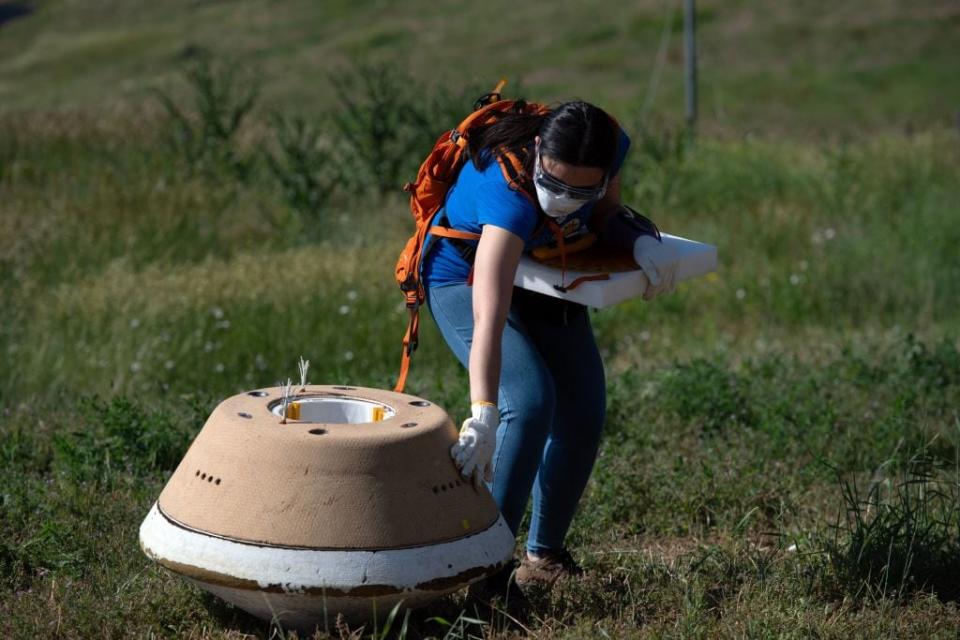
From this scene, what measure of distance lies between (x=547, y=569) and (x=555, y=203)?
48.9 inches

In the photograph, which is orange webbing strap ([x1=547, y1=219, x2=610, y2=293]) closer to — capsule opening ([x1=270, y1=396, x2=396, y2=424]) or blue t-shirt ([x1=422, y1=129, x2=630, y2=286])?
blue t-shirt ([x1=422, y1=129, x2=630, y2=286])

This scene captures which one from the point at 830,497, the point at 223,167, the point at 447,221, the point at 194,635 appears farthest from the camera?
the point at 223,167

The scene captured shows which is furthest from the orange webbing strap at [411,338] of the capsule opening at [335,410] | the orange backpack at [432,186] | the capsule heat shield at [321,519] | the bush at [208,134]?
the bush at [208,134]

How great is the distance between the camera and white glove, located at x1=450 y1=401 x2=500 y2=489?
344cm

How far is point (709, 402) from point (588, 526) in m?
1.44

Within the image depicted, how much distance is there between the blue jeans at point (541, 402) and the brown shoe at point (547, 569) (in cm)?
3

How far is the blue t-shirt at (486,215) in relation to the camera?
355cm

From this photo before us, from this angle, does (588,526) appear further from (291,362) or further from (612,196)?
(291,362)

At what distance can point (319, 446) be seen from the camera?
11.0ft

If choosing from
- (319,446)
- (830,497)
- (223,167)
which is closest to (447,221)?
(319,446)

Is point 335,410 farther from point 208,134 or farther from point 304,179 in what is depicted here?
point 208,134

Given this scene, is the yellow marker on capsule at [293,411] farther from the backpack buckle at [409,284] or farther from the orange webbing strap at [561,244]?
the orange webbing strap at [561,244]

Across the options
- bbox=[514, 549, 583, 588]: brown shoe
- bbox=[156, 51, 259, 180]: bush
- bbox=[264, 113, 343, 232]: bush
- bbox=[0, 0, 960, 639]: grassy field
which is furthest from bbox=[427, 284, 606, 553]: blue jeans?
bbox=[156, 51, 259, 180]: bush

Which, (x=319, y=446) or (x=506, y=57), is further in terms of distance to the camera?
(x=506, y=57)
